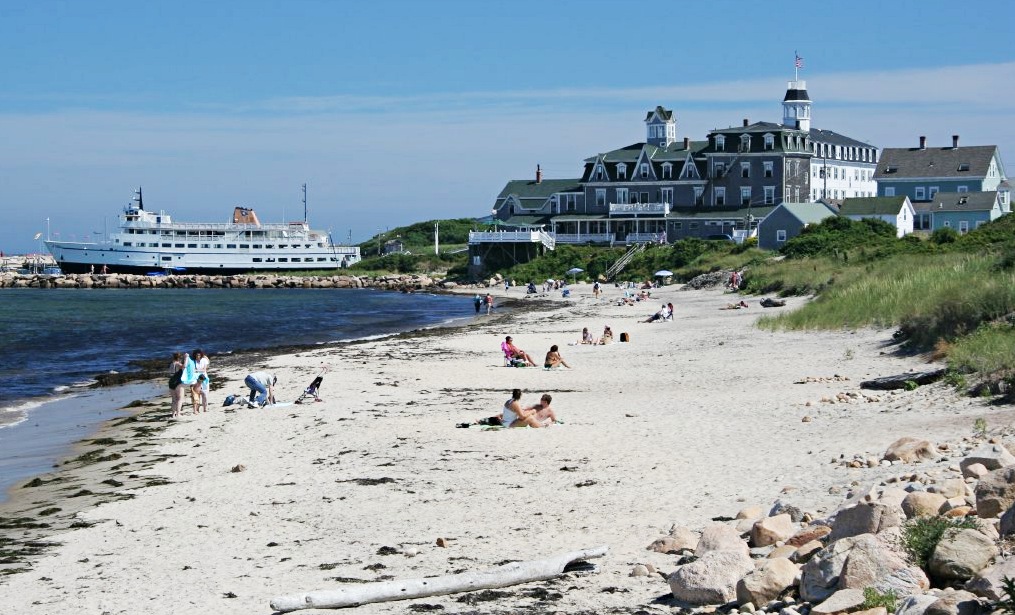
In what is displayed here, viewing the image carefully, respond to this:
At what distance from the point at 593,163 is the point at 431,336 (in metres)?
53.8

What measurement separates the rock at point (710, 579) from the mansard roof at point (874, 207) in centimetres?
6861

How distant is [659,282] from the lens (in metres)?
72.1

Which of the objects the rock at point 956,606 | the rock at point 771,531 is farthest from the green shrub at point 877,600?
the rock at point 771,531

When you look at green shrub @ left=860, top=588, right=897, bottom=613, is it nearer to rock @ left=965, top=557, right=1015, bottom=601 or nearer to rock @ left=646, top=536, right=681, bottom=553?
rock @ left=965, top=557, right=1015, bottom=601

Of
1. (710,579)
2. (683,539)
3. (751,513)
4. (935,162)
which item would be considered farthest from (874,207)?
(710,579)

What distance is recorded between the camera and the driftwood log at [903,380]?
1731cm

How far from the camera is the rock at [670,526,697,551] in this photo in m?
10.1

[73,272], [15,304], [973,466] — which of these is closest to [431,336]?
[973,466]

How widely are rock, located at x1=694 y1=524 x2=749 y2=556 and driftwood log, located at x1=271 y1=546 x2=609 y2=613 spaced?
1.03 m

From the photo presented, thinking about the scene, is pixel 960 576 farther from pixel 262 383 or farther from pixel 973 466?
pixel 262 383

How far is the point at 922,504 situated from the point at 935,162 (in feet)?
266

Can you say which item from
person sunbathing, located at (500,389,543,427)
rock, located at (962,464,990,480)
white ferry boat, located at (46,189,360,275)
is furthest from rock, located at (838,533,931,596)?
white ferry boat, located at (46,189,360,275)

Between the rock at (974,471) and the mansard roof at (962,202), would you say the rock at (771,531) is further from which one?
the mansard roof at (962,202)

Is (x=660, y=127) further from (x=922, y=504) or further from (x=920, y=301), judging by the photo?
(x=922, y=504)
